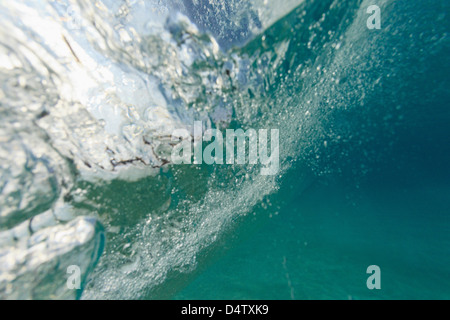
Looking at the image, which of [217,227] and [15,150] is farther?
[217,227]

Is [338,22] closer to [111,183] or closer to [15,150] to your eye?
[111,183]

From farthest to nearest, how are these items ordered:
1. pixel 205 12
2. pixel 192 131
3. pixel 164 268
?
pixel 164 268 → pixel 192 131 → pixel 205 12

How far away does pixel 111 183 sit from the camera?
2.47 metres

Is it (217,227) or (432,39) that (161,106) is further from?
(432,39)

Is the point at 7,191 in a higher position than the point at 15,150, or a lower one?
lower

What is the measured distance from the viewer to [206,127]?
9.74 feet

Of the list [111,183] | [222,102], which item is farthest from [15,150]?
[222,102]

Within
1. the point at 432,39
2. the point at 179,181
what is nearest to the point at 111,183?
the point at 179,181

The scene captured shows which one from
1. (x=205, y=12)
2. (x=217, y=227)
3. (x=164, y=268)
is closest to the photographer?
(x=205, y=12)

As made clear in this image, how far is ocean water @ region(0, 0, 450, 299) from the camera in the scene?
196 centimetres

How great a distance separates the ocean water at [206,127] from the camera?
1956mm

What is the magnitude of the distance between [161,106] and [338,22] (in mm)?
2763

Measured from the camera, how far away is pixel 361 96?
4.12 m
